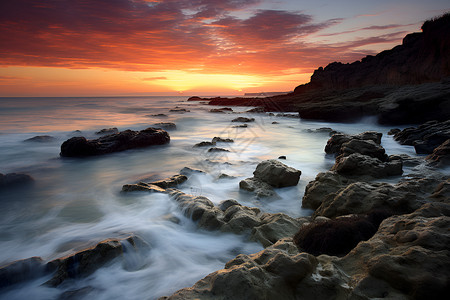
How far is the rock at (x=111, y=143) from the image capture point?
1120 cm

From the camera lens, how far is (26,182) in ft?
26.5

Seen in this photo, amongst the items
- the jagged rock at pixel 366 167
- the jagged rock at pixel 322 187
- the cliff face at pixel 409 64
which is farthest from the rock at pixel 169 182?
the cliff face at pixel 409 64

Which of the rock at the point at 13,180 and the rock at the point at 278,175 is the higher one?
the rock at the point at 278,175

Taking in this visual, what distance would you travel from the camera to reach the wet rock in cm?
332

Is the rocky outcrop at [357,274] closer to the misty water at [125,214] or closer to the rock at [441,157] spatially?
the misty water at [125,214]

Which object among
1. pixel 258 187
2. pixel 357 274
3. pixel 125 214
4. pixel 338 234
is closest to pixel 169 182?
pixel 125 214

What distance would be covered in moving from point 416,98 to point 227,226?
21643mm

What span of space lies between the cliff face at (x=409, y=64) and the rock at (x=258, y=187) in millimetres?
28647

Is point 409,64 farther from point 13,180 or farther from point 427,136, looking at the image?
point 13,180

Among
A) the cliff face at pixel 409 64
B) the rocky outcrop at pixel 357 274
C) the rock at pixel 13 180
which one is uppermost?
the cliff face at pixel 409 64

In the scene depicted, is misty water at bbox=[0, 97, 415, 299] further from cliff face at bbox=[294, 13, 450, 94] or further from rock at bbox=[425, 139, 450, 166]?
cliff face at bbox=[294, 13, 450, 94]

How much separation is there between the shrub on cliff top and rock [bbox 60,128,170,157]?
1090 cm

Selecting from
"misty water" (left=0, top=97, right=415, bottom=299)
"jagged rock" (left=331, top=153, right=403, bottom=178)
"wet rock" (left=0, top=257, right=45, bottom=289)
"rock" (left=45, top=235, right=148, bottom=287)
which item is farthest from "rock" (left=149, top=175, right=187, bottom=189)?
"jagged rock" (left=331, top=153, right=403, bottom=178)

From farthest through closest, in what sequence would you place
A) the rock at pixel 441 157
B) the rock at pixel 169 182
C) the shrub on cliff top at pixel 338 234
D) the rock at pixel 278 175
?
the rock at pixel 169 182 < the rock at pixel 278 175 < the rock at pixel 441 157 < the shrub on cliff top at pixel 338 234
